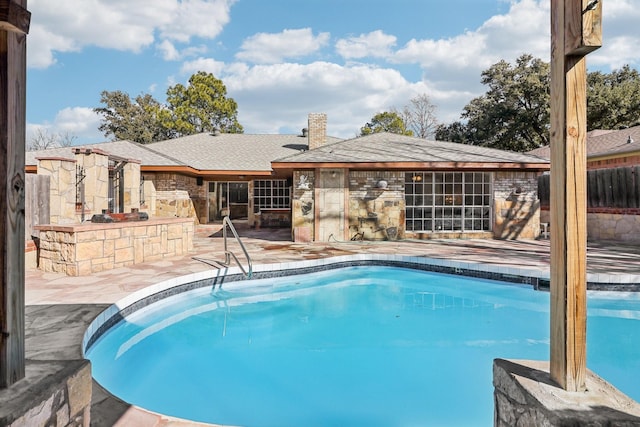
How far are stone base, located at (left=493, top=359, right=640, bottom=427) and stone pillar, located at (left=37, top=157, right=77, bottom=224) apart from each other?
7.94 metres

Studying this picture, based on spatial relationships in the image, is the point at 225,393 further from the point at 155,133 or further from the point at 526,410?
the point at 155,133

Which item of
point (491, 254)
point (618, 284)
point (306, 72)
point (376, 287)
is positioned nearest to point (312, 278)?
point (376, 287)

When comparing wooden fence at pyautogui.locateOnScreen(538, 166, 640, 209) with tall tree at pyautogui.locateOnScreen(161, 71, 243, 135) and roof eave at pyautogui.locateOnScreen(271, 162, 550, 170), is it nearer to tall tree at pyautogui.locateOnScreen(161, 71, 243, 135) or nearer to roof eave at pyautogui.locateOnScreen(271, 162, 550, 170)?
roof eave at pyautogui.locateOnScreen(271, 162, 550, 170)

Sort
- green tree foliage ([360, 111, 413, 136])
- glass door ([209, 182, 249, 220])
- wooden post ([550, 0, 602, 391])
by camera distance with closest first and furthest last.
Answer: wooden post ([550, 0, 602, 391]), glass door ([209, 182, 249, 220]), green tree foliage ([360, 111, 413, 136])

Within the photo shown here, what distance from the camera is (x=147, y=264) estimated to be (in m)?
6.80

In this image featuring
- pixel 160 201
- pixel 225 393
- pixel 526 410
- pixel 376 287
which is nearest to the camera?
pixel 526 410

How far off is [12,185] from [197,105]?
99.9 feet

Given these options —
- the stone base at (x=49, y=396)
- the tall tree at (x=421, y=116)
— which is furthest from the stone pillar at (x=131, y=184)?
the tall tree at (x=421, y=116)

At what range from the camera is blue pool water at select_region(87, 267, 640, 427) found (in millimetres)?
3191

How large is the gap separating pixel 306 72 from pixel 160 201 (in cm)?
2307

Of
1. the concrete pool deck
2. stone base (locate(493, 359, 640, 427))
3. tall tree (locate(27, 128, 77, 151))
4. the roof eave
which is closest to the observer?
stone base (locate(493, 359, 640, 427))

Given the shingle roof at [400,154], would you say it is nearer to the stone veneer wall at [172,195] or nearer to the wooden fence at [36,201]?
the stone veneer wall at [172,195]

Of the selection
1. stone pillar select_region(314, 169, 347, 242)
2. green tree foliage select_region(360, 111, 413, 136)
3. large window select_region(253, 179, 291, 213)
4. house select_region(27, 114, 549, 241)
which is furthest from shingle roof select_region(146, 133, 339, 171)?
green tree foliage select_region(360, 111, 413, 136)

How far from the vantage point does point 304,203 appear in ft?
34.7
